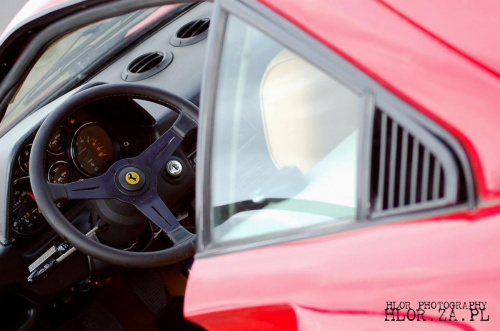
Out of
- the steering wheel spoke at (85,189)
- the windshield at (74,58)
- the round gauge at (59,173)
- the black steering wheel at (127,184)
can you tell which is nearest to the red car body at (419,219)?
the black steering wheel at (127,184)

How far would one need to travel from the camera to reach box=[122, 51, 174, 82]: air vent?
303cm

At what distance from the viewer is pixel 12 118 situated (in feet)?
9.55

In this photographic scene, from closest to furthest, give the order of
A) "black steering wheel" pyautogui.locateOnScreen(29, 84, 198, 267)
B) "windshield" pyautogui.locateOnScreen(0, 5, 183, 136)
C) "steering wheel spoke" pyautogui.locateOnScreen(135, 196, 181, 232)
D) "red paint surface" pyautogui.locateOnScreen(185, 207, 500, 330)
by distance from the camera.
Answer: "red paint surface" pyautogui.locateOnScreen(185, 207, 500, 330), "black steering wheel" pyautogui.locateOnScreen(29, 84, 198, 267), "steering wheel spoke" pyautogui.locateOnScreen(135, 196, 181, 232), "windshield" pyautogui.locateOnScreen(0, 5, 183, 136)

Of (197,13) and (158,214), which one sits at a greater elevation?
(197,13)

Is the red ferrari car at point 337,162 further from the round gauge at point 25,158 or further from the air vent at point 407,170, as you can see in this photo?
the round gauge at point 25,158

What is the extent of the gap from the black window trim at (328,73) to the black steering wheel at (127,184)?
2.68 ft

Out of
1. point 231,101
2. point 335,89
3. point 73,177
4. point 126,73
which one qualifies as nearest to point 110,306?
point 73,177

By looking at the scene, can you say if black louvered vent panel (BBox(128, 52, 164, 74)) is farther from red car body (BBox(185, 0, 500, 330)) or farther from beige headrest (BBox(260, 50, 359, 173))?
red car body (BBox(185, 0, 500, 330))

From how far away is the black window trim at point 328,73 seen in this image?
46.6 inches

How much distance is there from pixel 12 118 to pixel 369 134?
81.4 inches

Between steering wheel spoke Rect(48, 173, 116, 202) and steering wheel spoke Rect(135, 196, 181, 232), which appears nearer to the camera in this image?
steering wheel spoke Rect(48, 173, 116, 202)

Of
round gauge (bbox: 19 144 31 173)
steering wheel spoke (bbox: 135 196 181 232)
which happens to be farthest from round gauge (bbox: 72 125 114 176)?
steering wheel spoke (bbox: 135 196 181 232)

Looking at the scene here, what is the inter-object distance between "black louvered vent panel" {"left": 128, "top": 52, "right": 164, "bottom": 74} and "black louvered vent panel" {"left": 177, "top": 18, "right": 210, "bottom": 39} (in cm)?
17

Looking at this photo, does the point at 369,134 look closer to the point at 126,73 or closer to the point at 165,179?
the point at 165,179
